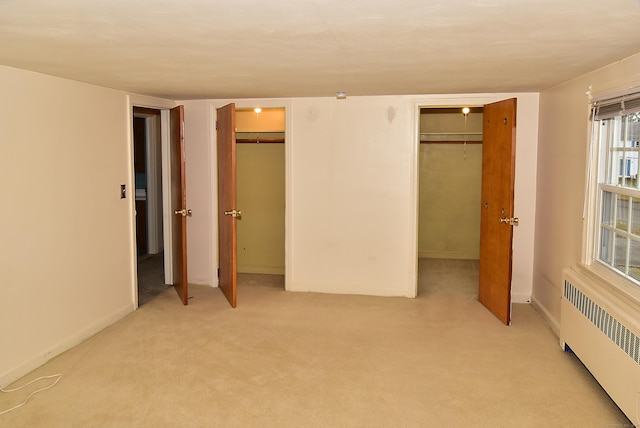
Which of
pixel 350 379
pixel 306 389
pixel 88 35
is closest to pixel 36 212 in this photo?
pixel 88 35

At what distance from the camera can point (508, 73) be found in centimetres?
377

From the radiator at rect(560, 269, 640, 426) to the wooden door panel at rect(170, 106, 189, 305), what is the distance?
→ 331 cm

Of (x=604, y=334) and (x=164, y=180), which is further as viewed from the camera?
(x=164, y=180)

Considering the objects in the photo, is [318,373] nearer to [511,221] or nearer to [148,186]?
[511,221]

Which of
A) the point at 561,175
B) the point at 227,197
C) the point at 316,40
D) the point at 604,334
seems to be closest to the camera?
the point at 316,40

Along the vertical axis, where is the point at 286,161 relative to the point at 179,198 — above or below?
above

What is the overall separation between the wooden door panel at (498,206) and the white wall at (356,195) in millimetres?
386

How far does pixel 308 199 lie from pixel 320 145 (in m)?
0.57

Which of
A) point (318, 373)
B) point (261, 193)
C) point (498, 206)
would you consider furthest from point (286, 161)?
point (318, 373)

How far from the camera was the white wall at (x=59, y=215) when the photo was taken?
11.1ft

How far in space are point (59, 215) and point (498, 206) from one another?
11.8ft

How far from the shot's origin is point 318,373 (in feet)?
11.6

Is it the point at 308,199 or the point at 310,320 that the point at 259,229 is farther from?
the point at 310,320

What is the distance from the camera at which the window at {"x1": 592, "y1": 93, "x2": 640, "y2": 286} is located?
3.18 m
